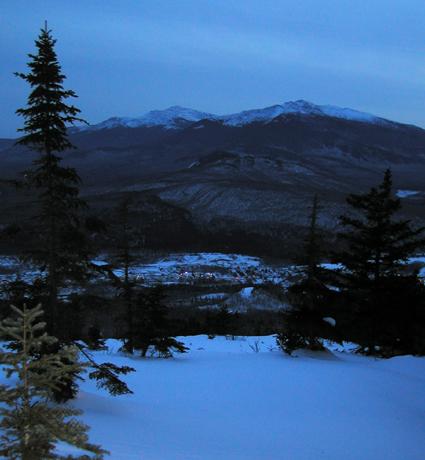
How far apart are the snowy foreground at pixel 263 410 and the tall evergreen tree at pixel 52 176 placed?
7.09ft

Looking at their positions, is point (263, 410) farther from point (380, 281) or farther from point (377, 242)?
point (377, 242)

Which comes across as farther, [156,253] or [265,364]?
[156,253]

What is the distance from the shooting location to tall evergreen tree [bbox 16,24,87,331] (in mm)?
7305

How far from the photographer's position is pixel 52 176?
7.48m

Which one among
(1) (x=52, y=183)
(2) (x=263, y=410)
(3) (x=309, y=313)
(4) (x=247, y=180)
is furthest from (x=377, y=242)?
(4) (x=247, y=180)

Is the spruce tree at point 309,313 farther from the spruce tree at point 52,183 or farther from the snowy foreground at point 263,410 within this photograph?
the spruce tree at point 52,183

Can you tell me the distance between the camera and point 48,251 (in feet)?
24.9

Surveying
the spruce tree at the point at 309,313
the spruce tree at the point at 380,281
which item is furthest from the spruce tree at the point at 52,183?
the spruce tree at the point at 380,281

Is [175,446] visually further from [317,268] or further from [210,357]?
[317,268]

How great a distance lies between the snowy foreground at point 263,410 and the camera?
6.05 m

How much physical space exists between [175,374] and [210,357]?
2.61 meters

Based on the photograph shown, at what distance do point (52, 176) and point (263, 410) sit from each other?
17.4 ft

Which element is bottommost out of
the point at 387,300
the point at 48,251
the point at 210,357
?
the point at 210,357

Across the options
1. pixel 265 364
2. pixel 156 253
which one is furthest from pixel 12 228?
pixel 156 253
